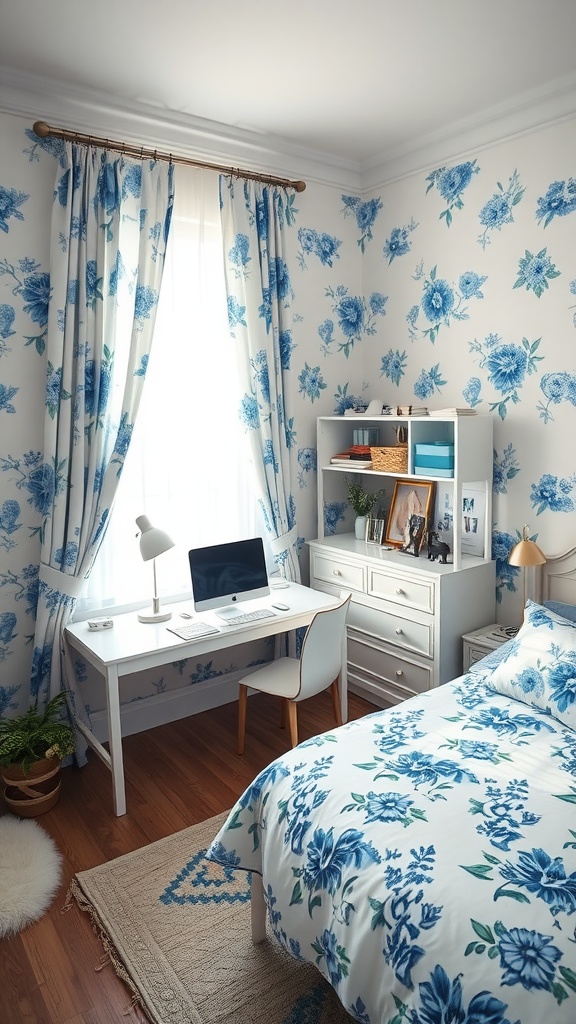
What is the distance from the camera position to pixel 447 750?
2.08 meters

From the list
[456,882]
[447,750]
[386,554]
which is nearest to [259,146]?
[386,554]

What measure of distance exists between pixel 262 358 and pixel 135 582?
4.45ft

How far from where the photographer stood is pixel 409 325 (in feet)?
12.6

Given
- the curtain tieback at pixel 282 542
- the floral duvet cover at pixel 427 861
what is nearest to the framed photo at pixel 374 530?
the curtain tieback at pixel 282 542

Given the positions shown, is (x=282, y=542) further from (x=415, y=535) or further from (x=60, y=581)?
(x=60, y=581)

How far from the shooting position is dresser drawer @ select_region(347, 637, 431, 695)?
11.2 ft

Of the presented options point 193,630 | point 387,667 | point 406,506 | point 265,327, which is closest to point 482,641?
point 387,667

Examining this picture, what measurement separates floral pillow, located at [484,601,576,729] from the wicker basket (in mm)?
1164

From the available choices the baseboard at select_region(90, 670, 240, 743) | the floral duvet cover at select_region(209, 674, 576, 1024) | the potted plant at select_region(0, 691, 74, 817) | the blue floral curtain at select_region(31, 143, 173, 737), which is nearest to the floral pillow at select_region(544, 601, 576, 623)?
the floral duvet cover at select_region(209, 674, 576, 1024)

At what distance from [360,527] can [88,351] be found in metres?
1.82

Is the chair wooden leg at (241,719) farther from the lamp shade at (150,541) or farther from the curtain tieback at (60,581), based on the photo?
the curtain tieback at (60,581)

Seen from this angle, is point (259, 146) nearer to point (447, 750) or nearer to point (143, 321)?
point (143, 321)

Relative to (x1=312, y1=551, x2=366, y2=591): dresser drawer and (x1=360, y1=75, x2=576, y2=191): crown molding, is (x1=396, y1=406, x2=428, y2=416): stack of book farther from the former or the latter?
(x1=360, y1=75, x2=576, y2=191): crown molding

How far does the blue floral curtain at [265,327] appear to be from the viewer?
3.50 meters
